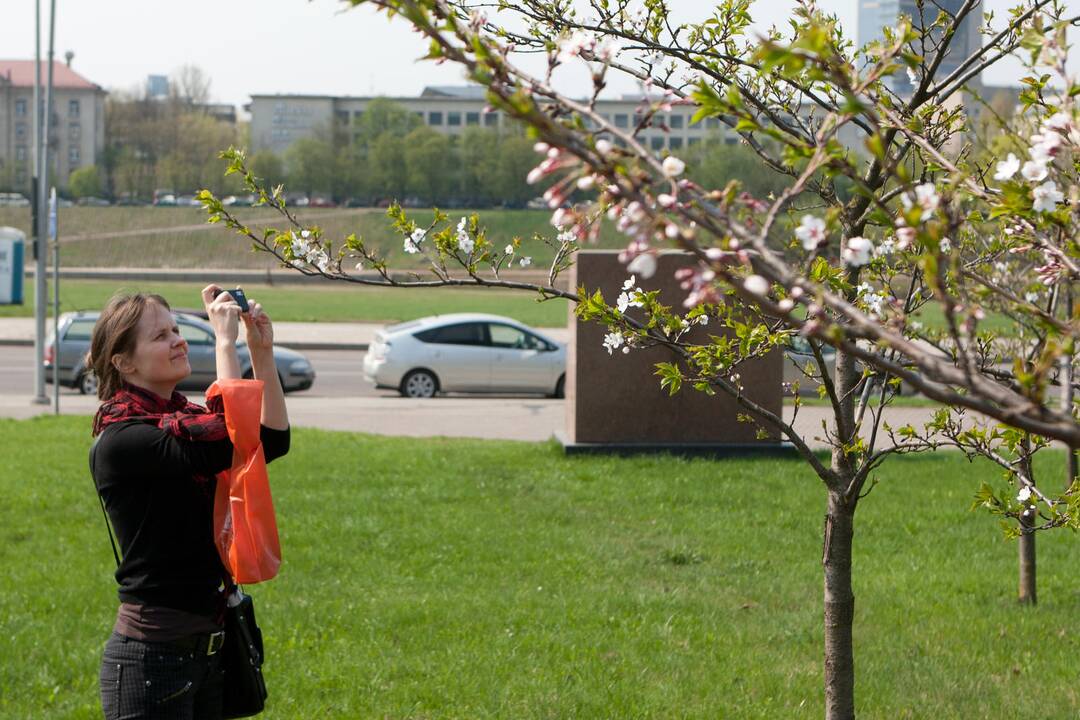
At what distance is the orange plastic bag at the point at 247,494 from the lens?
329cm

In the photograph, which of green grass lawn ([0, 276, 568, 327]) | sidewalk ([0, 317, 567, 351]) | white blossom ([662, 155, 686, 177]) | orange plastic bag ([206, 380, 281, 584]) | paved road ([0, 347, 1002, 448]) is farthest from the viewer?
green grass lawn ([0, 276, 568, 327])

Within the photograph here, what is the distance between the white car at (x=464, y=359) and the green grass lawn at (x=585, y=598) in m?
8.72

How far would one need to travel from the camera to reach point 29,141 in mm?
136750

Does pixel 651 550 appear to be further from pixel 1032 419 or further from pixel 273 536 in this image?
pixel 1032 419

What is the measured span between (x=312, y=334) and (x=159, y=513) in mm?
28195

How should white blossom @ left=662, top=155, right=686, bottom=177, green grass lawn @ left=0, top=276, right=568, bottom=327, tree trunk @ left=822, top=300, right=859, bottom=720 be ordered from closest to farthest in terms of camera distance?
white blossom @ left=662, top=155, right=686, bottom=177 → tree trunk @ left=822, top=300, right=859, bottom=720 → green grass lawn @ left=0, top=276, right=568, bottom=327

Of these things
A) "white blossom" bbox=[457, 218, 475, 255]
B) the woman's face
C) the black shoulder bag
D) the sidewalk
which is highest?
"white blossom" bbox=[457, 218, 475, 255]

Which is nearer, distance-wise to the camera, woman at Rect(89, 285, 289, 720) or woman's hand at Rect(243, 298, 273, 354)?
woman at Rect(89, 285, 289, 720)

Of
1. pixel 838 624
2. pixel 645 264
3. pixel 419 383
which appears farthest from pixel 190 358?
pixel 645 264

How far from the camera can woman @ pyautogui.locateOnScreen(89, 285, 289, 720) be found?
3307mm

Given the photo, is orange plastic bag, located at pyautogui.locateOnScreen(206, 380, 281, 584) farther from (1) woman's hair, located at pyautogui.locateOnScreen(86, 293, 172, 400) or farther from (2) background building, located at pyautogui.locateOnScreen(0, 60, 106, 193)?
(2) background building, located at pyautogui.locateOnScreen(0, 60, 106, 193)

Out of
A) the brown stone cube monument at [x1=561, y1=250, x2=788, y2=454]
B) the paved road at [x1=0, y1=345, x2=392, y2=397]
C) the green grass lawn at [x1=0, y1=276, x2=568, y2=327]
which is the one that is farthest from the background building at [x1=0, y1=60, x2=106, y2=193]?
the brown stone cube monument at [x1=561, y1=250, x2=788, y2=454]

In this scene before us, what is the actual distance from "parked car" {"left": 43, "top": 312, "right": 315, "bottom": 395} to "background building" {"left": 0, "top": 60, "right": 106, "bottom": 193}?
381ft

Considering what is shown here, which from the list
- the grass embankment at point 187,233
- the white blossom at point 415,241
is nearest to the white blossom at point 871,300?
the white blossom at point 415,241
